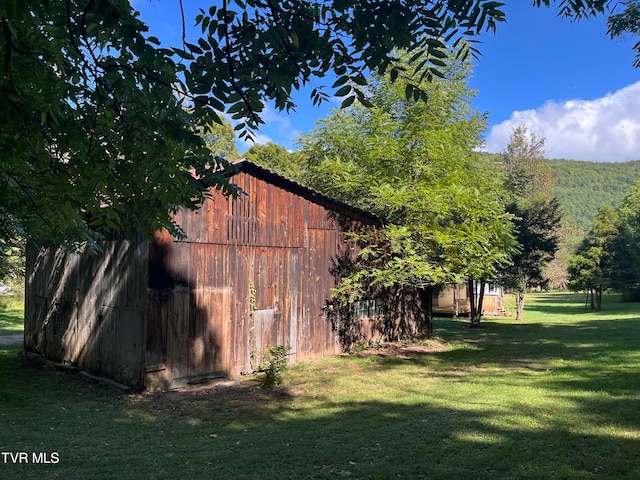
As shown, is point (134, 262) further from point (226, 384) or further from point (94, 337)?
point (226, 384)

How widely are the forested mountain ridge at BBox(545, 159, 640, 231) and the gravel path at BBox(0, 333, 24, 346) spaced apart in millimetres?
107666

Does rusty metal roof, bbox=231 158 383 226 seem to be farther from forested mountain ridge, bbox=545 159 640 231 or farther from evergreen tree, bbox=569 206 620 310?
forested mountain ridge, bbox=545 159 640 231

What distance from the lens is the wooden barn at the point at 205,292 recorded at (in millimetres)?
10266

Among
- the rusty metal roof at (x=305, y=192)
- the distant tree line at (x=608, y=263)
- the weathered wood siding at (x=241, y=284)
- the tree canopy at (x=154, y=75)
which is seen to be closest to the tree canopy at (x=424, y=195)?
the rusty metal roof at (x=305, y=192)

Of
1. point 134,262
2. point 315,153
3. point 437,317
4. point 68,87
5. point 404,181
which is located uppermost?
point 315,153

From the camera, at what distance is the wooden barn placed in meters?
10.3

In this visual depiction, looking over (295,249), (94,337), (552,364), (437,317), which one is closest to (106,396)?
(94,337)

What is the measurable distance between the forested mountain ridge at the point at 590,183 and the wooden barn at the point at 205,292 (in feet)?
344

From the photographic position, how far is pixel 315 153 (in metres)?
19.9

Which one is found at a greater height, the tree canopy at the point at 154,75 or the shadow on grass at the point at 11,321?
the tree canopy at the point at 154,75

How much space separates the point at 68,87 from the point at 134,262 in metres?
8.22

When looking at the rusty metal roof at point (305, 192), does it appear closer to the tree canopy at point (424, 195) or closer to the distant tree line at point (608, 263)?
the tree canopy at point (424, 195)

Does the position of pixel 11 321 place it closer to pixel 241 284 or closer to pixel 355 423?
pixel 241 284

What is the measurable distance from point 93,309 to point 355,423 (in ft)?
25.0
